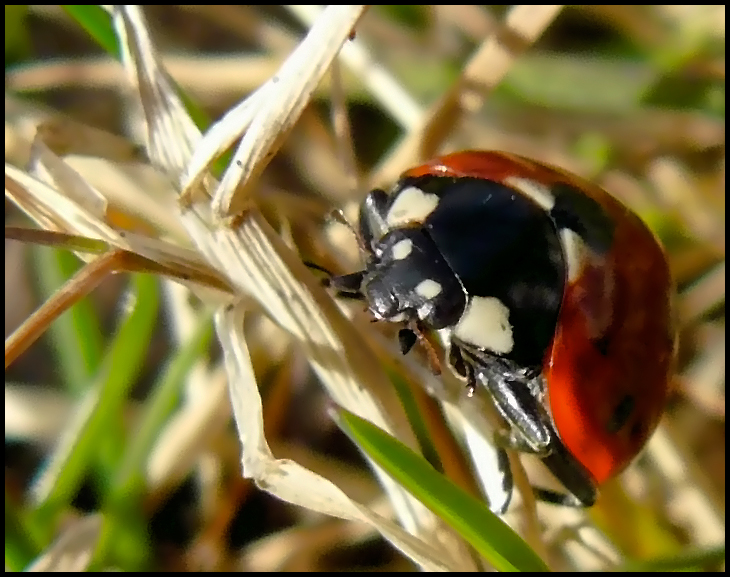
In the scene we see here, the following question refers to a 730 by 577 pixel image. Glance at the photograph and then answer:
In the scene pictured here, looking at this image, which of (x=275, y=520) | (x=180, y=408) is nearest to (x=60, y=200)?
(x=180, y=408)

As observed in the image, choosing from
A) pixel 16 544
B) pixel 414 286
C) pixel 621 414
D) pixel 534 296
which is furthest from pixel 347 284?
pixel 16 544

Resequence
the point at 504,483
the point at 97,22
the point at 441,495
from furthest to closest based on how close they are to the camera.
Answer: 1. the point at 97,22
2. the point at 504,483
3. the point at 441,495

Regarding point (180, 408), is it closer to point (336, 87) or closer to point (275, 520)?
point (275, 520)

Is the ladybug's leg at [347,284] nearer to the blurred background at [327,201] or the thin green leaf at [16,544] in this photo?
the blurred background at [327,201]

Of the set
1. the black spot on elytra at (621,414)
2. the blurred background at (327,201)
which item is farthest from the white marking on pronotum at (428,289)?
the black spot on elytra at (621,414)

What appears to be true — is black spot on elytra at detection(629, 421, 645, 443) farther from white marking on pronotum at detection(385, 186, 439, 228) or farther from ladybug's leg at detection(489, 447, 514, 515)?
white marking on pronotum at detection(385, 186, 439, 228)

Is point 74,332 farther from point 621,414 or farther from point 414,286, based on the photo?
point 621,414
